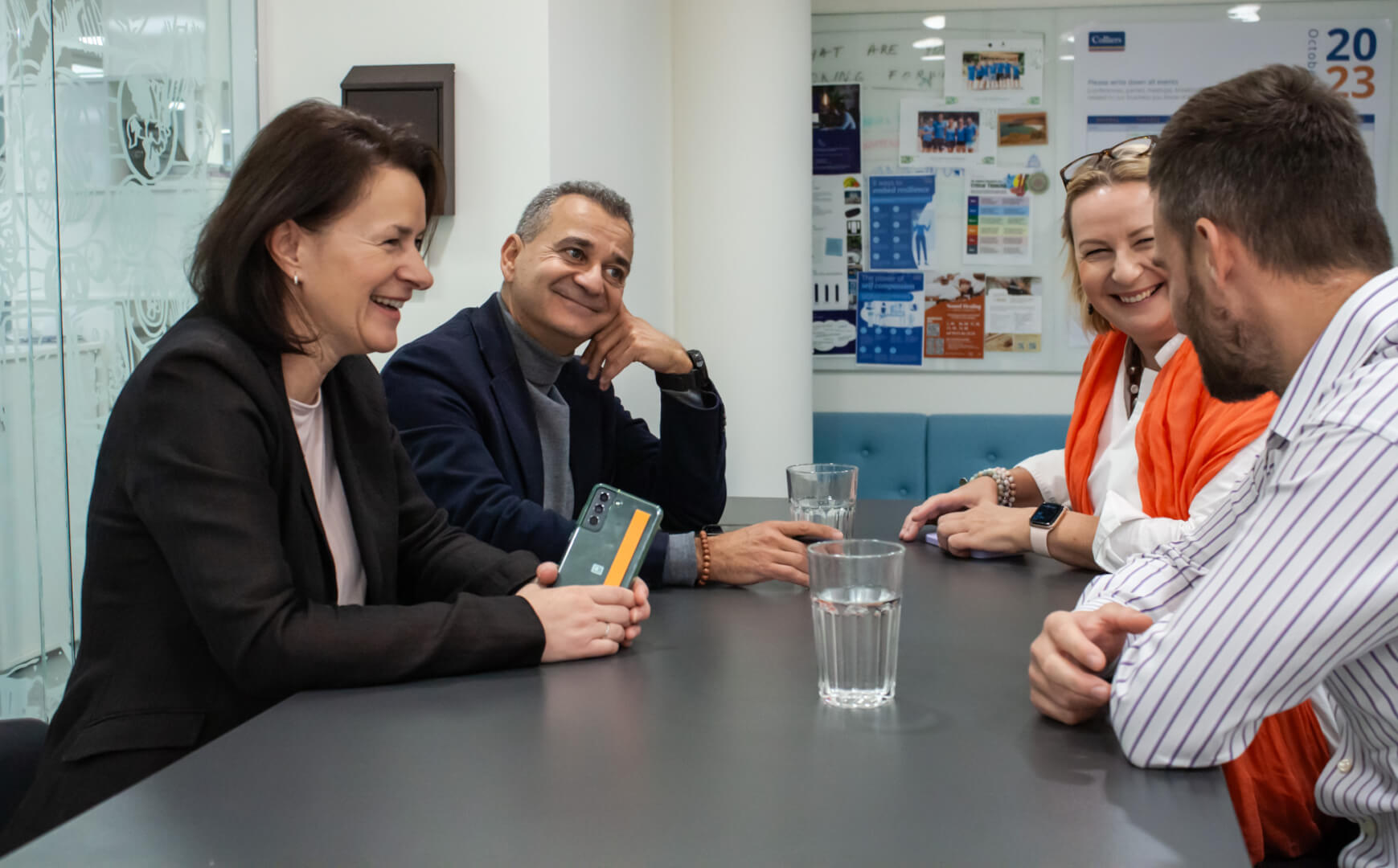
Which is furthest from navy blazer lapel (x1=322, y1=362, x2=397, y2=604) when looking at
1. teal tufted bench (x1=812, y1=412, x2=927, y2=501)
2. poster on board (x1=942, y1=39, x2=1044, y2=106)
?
poster on board (x1=942, y1=39, x2=1044, y2=106)

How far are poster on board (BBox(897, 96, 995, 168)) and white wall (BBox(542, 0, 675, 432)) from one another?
2.99 feet

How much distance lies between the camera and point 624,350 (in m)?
2.05

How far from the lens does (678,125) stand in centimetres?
351

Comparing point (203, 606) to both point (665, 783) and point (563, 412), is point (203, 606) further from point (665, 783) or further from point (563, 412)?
point (563, 412)

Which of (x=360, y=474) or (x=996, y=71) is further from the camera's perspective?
(x=996, y=71)

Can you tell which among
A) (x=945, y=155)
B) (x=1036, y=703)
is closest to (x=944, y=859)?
(x=1036, y=703)

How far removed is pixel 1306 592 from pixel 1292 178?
394 millimetres

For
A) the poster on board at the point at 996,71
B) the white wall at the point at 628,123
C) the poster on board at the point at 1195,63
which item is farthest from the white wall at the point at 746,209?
the poster on board at the point at 1195,63

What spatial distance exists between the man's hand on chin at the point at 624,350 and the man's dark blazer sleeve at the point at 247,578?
2.93 ft

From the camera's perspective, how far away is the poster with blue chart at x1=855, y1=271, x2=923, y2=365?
3.95 meters

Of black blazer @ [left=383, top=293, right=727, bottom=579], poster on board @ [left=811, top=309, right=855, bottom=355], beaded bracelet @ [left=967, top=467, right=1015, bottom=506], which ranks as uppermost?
poster on board @ [left=811, top=309, right=855, bottom=355]

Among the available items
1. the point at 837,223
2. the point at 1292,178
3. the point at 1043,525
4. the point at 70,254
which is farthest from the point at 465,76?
the point at 837,223

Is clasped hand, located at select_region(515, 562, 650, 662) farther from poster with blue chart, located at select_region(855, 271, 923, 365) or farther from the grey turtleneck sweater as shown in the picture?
poster with blue chart, located at select_region(855, 271, 923, 365)

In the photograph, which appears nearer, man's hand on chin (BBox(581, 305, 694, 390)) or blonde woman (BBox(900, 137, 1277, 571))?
blonde woman (BBox(900, 137, 1277, 571))
